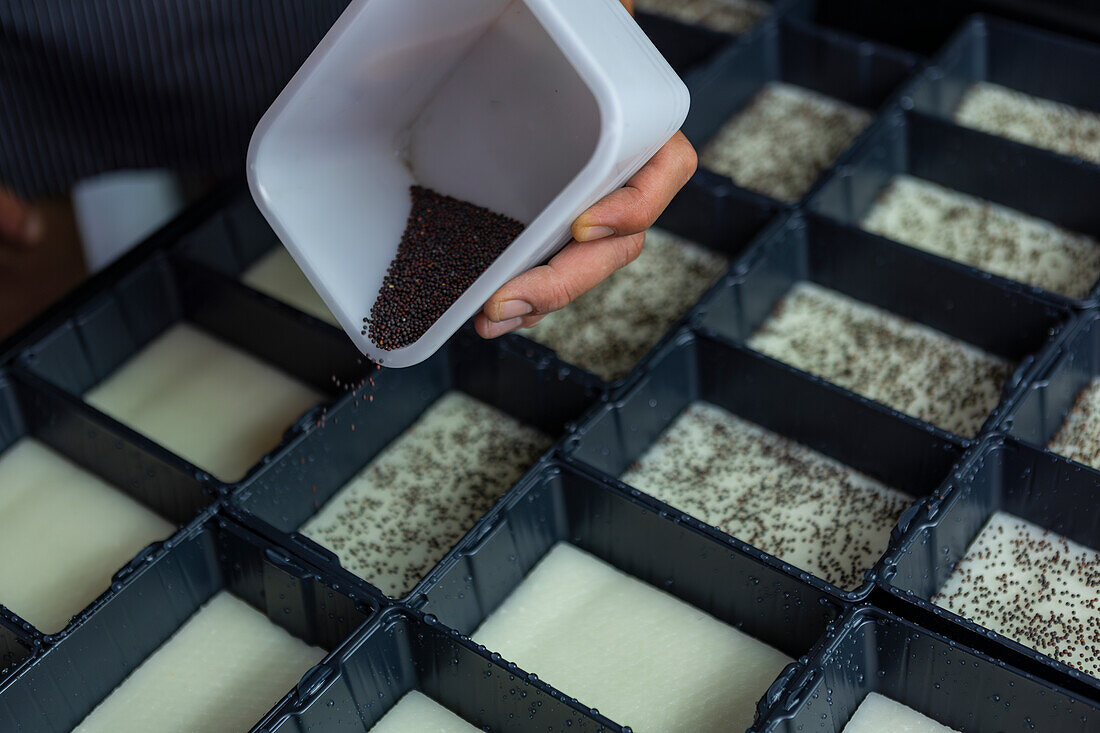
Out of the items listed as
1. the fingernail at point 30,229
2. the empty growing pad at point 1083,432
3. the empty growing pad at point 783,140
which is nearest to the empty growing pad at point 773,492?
the empty growing pad at point 1083,432

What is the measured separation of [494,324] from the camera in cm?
148

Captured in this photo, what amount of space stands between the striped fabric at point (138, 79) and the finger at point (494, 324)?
686mm

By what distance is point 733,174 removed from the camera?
2.31 meters

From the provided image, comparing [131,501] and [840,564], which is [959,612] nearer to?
[840,564]

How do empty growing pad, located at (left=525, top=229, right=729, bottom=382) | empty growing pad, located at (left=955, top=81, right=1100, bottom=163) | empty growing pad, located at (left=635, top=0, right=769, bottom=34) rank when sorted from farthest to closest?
empty growing pad, located at (left=635, top=0, right=769, bottom=34), empty growing pad, located at (left=955, top=81, right=1100, bottom=163), empty growing pad, located at (left=525, top=229, right=729, bottom=382)

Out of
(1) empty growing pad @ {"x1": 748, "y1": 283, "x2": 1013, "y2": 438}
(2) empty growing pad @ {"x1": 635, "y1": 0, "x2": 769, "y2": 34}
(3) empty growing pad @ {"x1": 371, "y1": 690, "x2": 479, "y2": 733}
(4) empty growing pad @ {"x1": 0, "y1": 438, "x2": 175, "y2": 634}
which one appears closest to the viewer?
(3) empty growing pad @ {"x1": 371, "y1": 690, "x2": 479, "y2": 733}

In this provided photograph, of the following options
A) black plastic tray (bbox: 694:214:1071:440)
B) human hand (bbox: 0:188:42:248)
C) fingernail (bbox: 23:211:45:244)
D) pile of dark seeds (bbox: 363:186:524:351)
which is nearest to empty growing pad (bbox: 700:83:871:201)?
black plastic tray (bbox: 694:214:1071:440)

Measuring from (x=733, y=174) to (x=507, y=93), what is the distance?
35.2 inches

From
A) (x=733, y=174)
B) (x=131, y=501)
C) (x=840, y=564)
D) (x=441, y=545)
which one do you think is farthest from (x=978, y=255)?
(x=131, y=501)

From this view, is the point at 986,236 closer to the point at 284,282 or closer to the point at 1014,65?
the point at 1014,65

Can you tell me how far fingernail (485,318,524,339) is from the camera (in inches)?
57.9

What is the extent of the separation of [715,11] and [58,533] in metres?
1.73

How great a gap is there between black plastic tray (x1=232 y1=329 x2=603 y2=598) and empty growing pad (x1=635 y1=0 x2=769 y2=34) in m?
1.06

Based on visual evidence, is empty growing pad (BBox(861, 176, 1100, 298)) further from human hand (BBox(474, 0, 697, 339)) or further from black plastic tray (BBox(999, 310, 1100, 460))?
human hand (BBox(474, 0, 697, 339))
